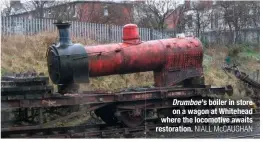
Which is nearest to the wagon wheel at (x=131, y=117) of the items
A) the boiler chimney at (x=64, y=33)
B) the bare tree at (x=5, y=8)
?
the boiler chimney at (x=64, y=33)

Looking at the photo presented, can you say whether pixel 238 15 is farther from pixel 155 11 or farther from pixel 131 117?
pixel 131 117

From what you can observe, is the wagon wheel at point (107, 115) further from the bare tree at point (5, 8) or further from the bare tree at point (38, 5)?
the bare tree at point (5, 8)

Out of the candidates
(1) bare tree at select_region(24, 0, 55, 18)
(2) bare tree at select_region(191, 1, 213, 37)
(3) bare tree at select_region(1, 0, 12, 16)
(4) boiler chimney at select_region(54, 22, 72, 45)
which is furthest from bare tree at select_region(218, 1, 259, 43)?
(3) bare tree at select_region(1, 0, 12, 16)

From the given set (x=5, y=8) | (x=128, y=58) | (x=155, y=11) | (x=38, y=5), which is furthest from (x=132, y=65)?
(x=5, y=8)

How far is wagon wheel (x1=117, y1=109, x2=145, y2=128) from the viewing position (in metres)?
10.4

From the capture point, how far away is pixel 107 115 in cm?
1074

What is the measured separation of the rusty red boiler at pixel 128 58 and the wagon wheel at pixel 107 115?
83cm

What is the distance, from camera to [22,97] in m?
9.38

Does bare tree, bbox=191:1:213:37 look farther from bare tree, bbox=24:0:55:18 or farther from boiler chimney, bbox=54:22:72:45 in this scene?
bare tree, bbox=24:0:55:18

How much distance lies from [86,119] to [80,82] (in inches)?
49.9

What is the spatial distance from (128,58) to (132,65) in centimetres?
21

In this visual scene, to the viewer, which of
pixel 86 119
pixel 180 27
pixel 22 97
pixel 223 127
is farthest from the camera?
pixel 180 27

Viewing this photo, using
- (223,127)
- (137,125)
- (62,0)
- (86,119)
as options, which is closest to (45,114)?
(86,119)

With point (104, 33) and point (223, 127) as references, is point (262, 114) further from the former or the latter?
point (104, 33)
